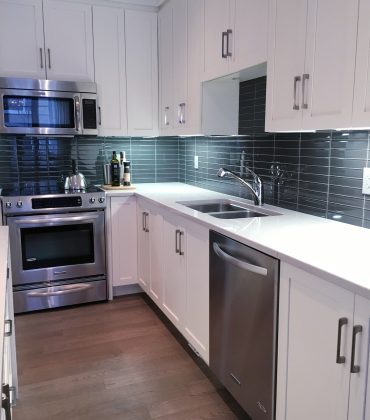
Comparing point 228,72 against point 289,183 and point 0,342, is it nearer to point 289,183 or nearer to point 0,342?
point 289,183

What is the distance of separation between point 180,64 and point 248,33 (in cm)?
103

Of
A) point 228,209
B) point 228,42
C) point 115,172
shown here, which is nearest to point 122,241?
point 115,172

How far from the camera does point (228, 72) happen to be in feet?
7.75

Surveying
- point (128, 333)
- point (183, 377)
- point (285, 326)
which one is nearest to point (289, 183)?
point (285, 326)

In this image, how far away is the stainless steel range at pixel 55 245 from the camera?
9.81 ft

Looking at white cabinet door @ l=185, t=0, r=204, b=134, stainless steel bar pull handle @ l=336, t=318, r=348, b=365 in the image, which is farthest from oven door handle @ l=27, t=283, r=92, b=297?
stainless steel bar pull handle @ l=336, t=318, r=348, b=365

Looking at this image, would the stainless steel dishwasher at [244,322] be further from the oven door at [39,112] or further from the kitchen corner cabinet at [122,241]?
the oven door at [39,112]

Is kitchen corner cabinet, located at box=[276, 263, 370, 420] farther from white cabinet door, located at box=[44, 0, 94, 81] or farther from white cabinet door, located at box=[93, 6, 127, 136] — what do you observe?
white cabinet door, located at box=[44, 0, 94, 81]

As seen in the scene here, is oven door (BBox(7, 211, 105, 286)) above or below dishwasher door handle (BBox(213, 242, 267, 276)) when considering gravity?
below

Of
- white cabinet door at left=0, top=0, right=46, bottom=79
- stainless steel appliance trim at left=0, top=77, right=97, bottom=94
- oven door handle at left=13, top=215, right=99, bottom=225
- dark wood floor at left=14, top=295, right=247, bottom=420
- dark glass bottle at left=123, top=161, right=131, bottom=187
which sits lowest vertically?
dark wood floor at left=14, top=295, right=247, bottom=420

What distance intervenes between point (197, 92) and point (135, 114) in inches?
36.8

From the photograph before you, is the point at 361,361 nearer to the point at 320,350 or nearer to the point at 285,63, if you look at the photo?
the point at 320,350

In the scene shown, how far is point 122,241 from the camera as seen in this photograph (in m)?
3.36

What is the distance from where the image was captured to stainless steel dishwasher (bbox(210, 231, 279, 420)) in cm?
159
